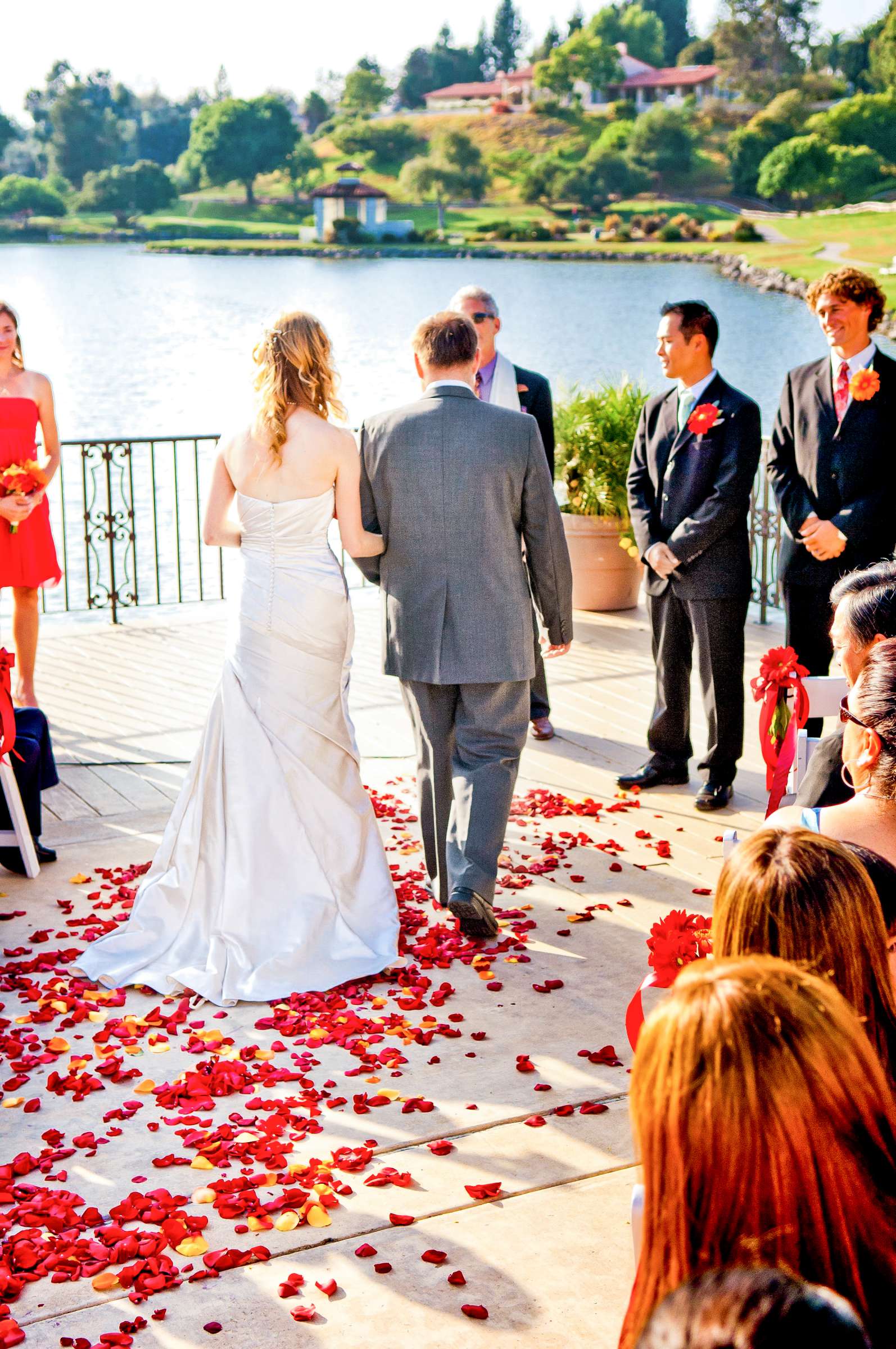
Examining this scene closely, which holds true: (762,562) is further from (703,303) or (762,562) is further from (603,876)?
(603,876)

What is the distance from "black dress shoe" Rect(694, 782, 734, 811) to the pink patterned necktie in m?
1.44

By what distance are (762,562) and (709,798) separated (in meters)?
3.26

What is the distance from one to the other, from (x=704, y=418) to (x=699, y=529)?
40 centimetres

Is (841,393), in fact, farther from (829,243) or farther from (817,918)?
(829,243)

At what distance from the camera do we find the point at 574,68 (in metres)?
50.4

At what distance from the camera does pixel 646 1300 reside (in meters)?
1.33

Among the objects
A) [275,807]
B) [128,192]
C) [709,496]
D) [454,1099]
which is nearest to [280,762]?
[275,807]

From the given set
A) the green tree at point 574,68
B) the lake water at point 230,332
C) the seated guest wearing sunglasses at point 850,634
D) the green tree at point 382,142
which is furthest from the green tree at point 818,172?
the seated guest wearing sunglasses at point 850,634

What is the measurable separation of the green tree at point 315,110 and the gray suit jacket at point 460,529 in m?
58.2

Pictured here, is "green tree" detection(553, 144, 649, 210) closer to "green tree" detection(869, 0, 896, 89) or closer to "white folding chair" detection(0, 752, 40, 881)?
"green tree" detection(869, 0, 896, 89)

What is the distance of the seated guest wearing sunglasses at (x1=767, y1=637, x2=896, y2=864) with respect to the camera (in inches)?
101

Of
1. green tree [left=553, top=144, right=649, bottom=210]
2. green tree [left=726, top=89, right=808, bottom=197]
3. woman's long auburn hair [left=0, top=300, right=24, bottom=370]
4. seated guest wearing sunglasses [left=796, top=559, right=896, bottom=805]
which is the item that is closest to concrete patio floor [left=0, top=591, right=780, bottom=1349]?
seated guest wearing sunglasses [left=796, top=559, right=896, bottom=805]

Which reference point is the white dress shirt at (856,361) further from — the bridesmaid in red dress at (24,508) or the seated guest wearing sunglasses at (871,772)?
the bridesmaid in red dress at (24,508)

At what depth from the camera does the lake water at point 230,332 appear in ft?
84.1
